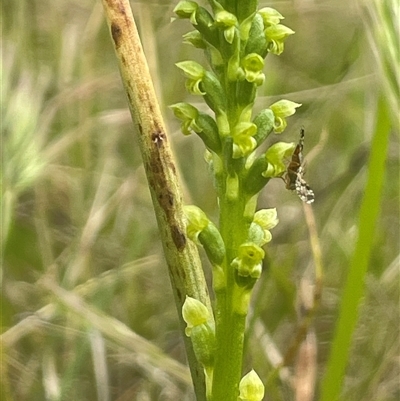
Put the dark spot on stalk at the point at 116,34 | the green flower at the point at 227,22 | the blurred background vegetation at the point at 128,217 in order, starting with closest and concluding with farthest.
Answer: the green flower at the point at 227,22 → the dark spot on stalk at the point at 116,34 → the blurred background vegetation at the point at 128,217

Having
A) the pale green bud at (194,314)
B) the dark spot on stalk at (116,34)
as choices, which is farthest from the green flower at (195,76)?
the pale green bud at (194,314)

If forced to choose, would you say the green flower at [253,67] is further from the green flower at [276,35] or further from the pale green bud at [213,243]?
the pale green bud at [213,243]

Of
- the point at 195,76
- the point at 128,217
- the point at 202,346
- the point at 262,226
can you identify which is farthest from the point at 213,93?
the point at 128,217

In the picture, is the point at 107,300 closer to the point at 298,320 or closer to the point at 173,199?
the point at 298,320

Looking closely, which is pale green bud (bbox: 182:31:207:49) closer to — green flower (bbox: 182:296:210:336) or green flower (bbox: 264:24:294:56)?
green flower (bbox: 264:24:294:56)

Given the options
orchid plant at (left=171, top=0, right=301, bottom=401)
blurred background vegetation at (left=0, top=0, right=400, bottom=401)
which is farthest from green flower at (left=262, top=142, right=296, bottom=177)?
blurred background vegetation at (left=0, top=0, right=400, bottom=401)

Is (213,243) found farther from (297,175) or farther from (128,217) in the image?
(128,217)
